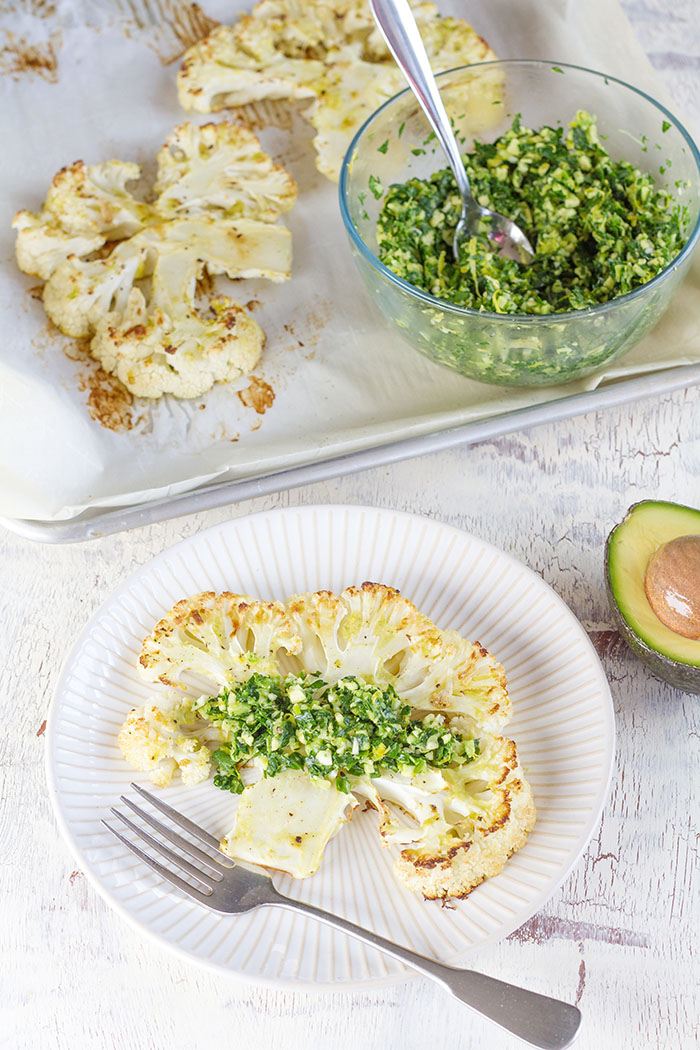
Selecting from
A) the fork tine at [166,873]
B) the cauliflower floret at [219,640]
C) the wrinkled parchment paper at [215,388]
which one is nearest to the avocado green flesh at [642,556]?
the wrinkled parchment paper at [215,388]

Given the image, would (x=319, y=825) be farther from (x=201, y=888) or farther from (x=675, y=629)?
(x=675, y=629)

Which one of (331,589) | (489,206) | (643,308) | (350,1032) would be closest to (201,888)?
(350,1032)

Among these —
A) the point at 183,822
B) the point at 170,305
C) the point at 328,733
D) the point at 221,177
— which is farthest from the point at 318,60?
the point at 183,822

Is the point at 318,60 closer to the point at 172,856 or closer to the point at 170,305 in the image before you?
the point at 170,305

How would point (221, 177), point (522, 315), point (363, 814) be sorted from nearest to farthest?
point (363, 814)
point (522, 315)
point (221, 177)

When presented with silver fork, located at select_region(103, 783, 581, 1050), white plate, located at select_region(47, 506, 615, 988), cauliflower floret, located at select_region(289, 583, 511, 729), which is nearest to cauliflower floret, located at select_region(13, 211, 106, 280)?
white plate, located at select_region(47, 506, 615, 988)

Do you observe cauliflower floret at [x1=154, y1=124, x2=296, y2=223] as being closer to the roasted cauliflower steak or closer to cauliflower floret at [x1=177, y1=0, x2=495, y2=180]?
cauliflower floret at [x1=177, y1=0, x2=495, y2=180]
